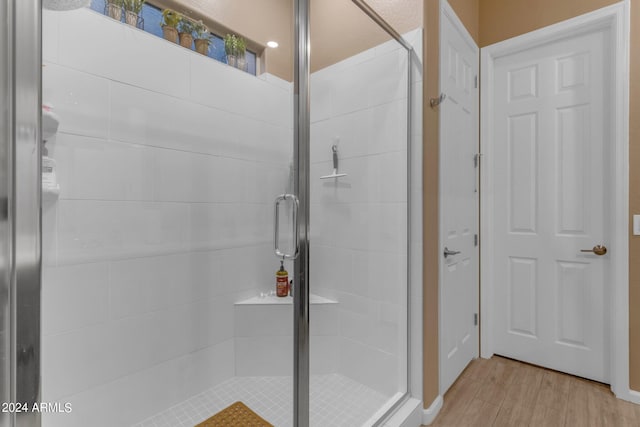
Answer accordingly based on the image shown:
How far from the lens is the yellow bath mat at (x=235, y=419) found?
1.45 metres

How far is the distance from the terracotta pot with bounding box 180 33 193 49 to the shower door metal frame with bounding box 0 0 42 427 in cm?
88

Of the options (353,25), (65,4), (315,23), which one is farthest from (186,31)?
(353,25)

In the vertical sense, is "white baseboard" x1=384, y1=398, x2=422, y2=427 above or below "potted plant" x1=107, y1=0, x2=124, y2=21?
below

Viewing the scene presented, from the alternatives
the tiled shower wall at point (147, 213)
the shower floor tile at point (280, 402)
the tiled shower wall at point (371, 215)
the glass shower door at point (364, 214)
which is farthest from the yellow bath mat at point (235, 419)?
the tiled shower wall at point (371, 215)

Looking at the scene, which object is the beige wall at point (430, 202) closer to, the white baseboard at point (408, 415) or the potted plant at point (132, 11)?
the white baseboard at point (408, 415)

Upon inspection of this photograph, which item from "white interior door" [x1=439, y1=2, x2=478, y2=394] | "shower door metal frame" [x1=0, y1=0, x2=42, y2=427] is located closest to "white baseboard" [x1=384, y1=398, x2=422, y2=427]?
"white interior door" [x1=439, y1=2, x2=478, y2=394]

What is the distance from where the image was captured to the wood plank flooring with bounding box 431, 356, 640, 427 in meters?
1.65

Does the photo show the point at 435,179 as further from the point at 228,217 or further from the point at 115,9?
the point at 115,9

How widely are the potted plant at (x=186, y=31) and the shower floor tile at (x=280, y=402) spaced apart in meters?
1.66

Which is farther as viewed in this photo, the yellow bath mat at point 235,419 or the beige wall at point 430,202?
the beige wall at point 430,202

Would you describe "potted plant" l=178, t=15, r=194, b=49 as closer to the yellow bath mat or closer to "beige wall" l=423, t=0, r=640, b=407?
"beige wall" l=423, t=0, r=640, b=407

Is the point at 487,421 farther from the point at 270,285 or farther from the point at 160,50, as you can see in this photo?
the point at 160,50

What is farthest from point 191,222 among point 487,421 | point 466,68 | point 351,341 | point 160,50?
point 466,68

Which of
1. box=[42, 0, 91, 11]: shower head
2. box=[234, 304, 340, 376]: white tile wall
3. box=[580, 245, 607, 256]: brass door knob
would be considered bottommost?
box=[234, 304, 340, 376]: white tile wall
